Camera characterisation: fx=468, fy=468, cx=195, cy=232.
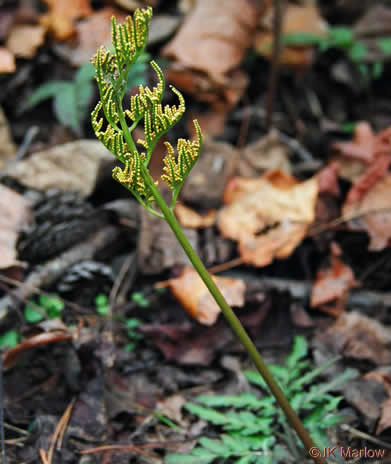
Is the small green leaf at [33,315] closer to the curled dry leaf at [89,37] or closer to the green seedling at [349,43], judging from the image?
the curled dry leaf at [89,37]

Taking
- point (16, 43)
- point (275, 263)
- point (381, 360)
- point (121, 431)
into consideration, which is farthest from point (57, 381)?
point (16, 43)

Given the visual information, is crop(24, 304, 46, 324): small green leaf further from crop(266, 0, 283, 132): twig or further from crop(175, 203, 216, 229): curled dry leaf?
crop(266, 0, 283, 132): twig

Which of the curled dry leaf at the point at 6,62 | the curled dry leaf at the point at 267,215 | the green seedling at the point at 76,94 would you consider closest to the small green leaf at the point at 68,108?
the green seedling at the point at 76,94

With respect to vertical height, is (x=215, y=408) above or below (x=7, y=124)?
below

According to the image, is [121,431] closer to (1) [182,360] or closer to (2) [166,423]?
(2) [166,423]

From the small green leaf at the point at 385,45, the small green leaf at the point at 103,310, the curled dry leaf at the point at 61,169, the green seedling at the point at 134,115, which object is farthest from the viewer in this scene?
the small green leaf at the point at 385,45

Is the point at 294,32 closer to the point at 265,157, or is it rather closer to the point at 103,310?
the point at 265,157

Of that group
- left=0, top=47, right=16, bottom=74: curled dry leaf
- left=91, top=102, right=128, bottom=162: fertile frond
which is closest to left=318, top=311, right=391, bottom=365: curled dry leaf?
left=91, top=102, right=128, bottom=162: fertile frond
